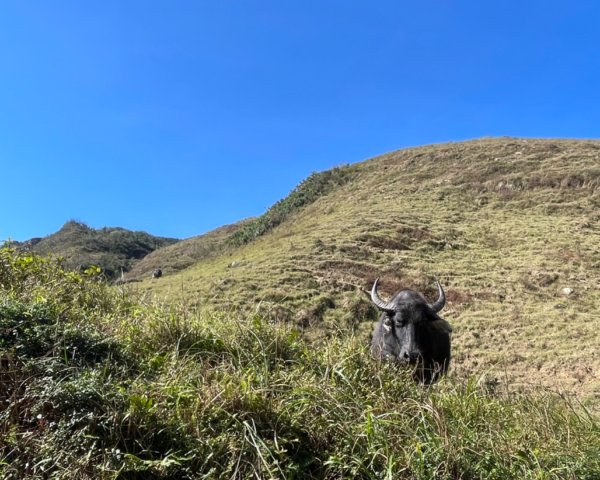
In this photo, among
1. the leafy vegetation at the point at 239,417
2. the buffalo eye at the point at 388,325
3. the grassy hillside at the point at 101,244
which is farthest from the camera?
the grassy hillside at the point at 101,244

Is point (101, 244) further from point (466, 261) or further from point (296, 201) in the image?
point (466, 261)

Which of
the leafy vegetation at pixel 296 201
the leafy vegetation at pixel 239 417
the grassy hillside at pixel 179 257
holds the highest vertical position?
the leafy vegetation at pixel 296 201

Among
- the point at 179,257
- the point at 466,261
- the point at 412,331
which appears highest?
the point at 179,257

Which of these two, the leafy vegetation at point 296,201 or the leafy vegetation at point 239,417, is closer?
the leafy vegetation at point 239,417

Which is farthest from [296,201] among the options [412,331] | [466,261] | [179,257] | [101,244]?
[412,331]

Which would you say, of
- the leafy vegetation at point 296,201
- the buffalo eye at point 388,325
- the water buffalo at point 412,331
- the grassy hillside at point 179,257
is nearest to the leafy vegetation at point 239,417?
the water buffalo at point 412,331

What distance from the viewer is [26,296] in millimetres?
4992

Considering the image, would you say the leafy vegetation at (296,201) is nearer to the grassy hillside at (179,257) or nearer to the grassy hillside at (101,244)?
the grassy hillside at (179,257)

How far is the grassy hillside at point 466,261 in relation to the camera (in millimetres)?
12883

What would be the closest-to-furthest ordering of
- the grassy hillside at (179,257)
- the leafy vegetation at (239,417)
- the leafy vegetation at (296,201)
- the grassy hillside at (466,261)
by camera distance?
the leafy vegetation at (239,417) < the grassy hillside at (466,261) < the grassy hillside at (179,257) < the leafy vegetation at (296,201)

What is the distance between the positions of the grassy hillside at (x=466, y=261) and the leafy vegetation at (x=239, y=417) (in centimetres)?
152

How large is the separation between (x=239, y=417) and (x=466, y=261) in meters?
18.6

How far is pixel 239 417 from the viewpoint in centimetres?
328

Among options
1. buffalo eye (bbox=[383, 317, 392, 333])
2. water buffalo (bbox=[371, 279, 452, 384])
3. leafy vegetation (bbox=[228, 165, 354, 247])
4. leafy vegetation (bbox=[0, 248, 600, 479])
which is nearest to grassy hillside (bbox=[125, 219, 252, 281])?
leafy vegetation (bbox=[228, 165, 354, 247])
